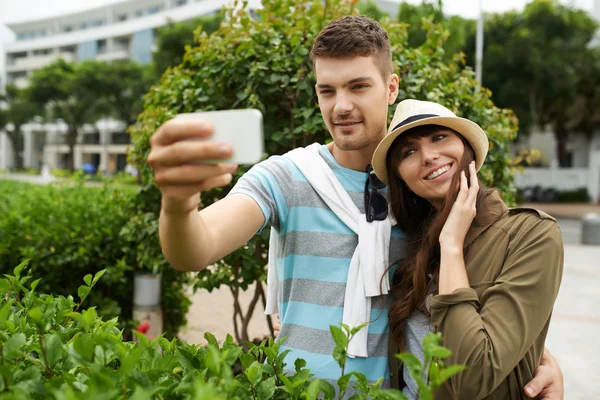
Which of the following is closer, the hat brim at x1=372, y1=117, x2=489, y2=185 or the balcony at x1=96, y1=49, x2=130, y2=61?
the hat brim at x1=372, y1=117, x2=489, y2=185

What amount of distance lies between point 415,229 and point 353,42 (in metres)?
0.67

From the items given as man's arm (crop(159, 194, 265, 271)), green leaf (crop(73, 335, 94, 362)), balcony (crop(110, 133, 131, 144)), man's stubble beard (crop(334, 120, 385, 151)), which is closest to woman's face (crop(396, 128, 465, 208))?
man's stubble beard (crop(334, 120, 385, 151))

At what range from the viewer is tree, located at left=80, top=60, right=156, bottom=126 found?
1430 inches

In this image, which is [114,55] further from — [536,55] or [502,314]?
[502,314]

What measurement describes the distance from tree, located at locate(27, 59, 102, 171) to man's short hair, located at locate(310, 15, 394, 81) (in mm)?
37729

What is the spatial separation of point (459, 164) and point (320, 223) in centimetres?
50

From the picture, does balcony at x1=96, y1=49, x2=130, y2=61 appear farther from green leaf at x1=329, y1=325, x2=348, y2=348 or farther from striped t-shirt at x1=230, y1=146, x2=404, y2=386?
green leaf at x1=329, y1=325, x2=348, y2=348

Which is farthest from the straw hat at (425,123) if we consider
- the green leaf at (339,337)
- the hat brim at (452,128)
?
the green leaf at (339,337)

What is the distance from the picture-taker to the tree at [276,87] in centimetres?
366

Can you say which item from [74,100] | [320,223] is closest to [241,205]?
[320,223]

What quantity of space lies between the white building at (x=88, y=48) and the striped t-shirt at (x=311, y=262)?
49.7m

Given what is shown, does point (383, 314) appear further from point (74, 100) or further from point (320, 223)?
point (74, 100)

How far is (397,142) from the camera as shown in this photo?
6.37 ft

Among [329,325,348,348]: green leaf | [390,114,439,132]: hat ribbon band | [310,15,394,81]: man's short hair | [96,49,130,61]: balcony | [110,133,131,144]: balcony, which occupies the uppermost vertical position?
[96,49,130,61]: balcony
